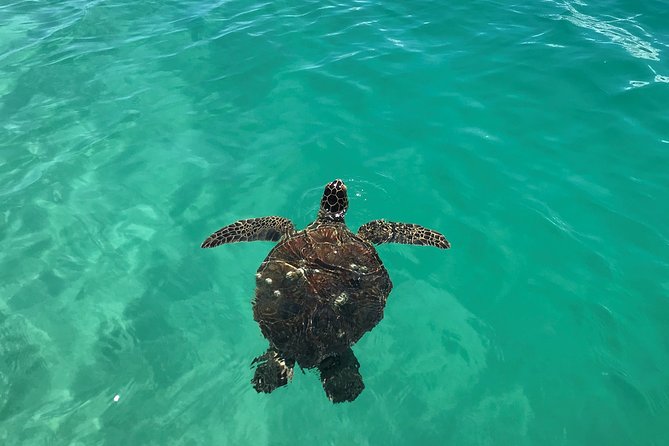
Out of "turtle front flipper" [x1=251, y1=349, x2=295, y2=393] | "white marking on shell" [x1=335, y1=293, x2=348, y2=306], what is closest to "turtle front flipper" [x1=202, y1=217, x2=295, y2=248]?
"white marking on shell" [x1=335, y1=293, x2=348, y2=306]

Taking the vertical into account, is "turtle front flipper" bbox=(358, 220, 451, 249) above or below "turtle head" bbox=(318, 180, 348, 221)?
below

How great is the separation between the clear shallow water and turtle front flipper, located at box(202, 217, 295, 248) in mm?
892

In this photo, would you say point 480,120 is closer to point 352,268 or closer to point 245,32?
point 352,268

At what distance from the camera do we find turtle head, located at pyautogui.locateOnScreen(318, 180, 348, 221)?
357 inches

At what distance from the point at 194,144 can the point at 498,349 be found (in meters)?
9.84

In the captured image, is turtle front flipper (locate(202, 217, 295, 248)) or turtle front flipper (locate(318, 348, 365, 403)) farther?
turtle front flipper (locate(202, 217, 295, 248))

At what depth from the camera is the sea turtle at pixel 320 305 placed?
6.61 meters

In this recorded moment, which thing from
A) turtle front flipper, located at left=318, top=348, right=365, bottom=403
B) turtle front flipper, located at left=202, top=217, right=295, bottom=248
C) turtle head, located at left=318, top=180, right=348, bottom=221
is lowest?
turtle front flipper, located at left=318, top=348, right=365, bottom=403

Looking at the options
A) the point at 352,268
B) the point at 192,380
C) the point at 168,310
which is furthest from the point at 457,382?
the point at 168,310

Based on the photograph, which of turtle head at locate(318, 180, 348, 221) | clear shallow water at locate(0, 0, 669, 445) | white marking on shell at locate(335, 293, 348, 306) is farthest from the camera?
turtle head at locate(318, 180, 348, 221)

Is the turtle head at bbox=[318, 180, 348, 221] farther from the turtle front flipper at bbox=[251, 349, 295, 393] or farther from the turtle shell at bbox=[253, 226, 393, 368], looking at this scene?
the turtle front flipper at bbox=[251, 349, 295, 393]

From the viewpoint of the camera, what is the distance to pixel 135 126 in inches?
532

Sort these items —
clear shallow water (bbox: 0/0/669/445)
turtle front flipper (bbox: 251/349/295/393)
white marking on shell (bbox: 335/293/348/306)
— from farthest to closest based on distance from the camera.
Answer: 1. clear shallow water (bbox: 0/0/669/445)
2. turtle front flipper (bbox: 251/349/295/393)
3. white marking on shell (bbox: 335/293/348/306)

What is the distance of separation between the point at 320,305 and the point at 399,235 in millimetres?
3098
